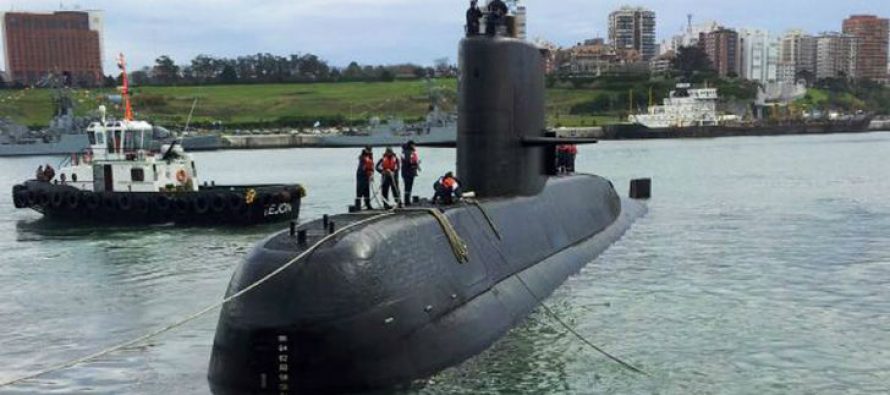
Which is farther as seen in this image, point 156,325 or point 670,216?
point 670,216

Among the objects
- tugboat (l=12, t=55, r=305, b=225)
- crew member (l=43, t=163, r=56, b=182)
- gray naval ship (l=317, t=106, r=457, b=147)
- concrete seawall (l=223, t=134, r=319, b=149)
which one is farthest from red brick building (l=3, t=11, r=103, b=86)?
tugboat (l=12, t=55, r=305, b=225)

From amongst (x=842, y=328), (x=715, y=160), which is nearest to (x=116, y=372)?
(x=842, y=328)

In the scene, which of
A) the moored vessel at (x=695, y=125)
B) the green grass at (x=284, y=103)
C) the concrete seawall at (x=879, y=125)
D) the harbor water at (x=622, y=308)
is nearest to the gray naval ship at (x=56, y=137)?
the green grass at (x=284, y=103)

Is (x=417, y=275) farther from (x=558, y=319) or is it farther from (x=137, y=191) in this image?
(x=137, y=191)

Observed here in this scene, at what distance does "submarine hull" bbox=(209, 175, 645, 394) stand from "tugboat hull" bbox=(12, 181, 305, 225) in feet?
60.7

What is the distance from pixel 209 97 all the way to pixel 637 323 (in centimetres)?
16590

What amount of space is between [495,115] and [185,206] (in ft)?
59.7

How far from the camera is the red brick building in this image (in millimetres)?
155000

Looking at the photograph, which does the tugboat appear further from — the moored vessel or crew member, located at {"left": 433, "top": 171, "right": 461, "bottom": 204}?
the moored vessel

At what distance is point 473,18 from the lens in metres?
15.3

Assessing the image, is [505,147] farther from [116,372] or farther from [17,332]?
[17,332]

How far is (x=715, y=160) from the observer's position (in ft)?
246

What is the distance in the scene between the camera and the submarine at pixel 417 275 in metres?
8.88

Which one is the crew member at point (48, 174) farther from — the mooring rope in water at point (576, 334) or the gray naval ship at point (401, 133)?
the gray naval ship at point (401, 133)
